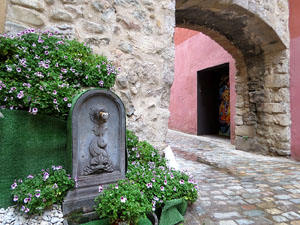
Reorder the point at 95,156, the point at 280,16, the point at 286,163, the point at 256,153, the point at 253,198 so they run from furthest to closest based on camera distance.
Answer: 1. the point at 256,153
2. the point at 280,16
3. the point at 286,163
4. the point at 253,198
5. the point at 95,156

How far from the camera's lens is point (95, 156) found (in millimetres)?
1697

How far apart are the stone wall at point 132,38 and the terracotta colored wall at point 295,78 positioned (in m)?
3.06

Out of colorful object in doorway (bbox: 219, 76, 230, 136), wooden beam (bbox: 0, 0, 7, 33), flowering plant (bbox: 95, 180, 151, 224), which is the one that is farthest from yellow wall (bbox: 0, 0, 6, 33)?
colorful object in doorway (bbox: 219, 76, 230, 136)

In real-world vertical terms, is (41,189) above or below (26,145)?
below

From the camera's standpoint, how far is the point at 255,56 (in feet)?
16.6

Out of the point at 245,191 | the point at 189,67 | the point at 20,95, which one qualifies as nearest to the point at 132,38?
the point at 20,95

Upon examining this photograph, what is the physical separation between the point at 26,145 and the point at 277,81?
475 centimetres

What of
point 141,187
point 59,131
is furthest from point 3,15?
point 141,187

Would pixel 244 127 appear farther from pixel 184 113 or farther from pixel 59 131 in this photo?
pixel 59 131

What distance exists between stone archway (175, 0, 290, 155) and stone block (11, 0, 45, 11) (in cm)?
242

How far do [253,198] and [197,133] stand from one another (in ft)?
18.7

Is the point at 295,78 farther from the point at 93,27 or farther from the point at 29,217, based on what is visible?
the point at 29,217

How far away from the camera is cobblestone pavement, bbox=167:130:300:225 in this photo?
1.90m

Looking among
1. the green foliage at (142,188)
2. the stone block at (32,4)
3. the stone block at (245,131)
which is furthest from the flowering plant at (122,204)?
the stone block at (245,131)
